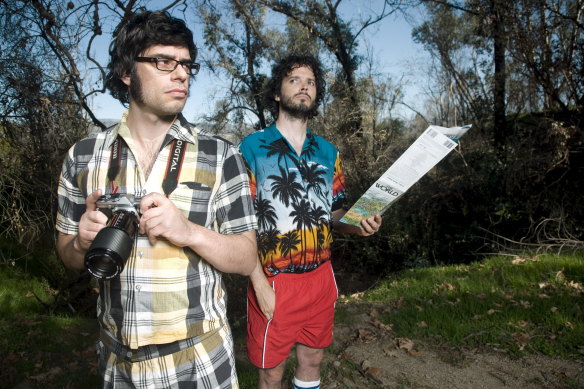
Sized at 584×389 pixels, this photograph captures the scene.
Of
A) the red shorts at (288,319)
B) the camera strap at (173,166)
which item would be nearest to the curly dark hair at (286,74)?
the red shorts at (288,319)

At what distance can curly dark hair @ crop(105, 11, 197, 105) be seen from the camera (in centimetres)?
164

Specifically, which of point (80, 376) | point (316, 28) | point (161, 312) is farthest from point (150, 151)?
point (316, 28)

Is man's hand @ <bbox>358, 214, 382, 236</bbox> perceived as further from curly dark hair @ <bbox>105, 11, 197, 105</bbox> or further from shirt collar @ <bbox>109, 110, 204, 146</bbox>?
curly dark hair @ <bbox>105, 11, 197, 105</bbox>

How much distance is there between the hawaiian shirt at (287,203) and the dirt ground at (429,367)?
5.13 ft

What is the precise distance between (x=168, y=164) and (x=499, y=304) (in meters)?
4.38

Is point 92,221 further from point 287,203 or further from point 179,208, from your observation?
point 287,203

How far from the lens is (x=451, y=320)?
4.42 m

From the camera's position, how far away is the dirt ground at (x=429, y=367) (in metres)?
3.38

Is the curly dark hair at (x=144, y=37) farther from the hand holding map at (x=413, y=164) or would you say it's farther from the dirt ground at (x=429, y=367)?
the dirt ground at (x=429, y=367)

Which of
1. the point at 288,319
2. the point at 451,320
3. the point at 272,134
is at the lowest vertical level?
the point at 451,320

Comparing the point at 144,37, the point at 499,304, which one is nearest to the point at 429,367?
the point at 499,304

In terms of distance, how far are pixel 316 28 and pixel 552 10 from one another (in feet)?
21.7

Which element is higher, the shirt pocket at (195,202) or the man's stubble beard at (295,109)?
the man's stubble beard at (295,109)

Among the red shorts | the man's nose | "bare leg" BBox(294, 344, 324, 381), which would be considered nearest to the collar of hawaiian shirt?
the red shorts
